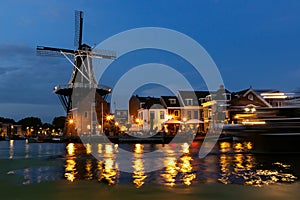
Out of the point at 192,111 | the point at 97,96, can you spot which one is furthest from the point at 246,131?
the point at 192,111

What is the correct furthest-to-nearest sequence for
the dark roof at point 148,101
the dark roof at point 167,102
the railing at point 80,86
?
1. the dark roof at point 148,101
2. the dark roof at point 167,102
3. the railing at point 80,86

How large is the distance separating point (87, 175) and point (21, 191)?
2.55 metres

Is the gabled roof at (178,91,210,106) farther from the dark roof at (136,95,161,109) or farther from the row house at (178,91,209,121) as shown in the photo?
the dark roof at (136,95,161,109)

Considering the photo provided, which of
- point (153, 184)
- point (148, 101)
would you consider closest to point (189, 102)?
point (148, 101)

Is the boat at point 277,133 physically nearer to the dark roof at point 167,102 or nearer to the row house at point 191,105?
the row house at point 191,105

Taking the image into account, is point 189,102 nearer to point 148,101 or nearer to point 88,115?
point 148,101

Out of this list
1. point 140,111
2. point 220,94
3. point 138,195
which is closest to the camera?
point 138,195

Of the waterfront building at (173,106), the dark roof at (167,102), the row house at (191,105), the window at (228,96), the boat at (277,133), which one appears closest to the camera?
the boat at (277,133)

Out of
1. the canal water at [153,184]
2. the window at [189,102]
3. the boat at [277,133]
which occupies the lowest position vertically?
the canal water at [153,184]

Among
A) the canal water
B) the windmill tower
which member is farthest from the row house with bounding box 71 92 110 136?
the canal water

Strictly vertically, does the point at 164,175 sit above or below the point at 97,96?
below

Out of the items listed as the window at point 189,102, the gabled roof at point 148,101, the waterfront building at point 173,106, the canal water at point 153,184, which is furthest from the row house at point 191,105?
the canal water at point 153,184

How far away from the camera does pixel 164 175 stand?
9.55 meters

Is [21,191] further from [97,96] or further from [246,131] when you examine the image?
[97,96]
